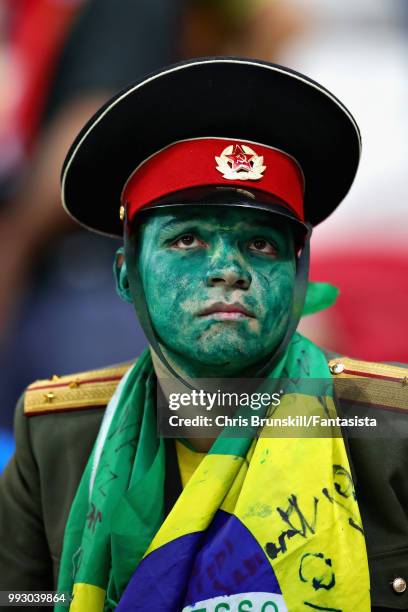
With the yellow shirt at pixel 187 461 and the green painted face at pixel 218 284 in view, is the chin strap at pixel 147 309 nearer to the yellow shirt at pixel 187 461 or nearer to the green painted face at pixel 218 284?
the green painted face at pixel 218 284

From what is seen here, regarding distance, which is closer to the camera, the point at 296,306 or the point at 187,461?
the point at 296,306

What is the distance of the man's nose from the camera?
2359 mm

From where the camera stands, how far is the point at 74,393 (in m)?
2.98

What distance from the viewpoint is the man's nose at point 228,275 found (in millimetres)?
2359

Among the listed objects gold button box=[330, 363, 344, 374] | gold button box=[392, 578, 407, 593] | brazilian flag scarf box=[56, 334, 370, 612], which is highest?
gold button box=[330, 363, 344, 374]

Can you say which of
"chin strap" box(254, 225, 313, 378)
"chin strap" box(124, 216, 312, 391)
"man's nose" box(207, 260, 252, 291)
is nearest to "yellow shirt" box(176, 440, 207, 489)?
"chin strap" box(124, 216, 312, 391)

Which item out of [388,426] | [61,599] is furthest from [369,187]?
[61,599]

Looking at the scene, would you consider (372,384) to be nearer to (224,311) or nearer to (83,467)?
(224,311)

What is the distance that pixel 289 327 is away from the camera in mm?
2508

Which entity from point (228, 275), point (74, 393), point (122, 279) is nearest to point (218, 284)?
point (228, 275)

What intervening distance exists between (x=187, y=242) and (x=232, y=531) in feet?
2.43

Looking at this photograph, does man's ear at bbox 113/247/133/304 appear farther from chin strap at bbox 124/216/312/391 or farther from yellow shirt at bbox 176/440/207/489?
yellow shirt at bbox 176/440/207/489

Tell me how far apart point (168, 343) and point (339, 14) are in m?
4.20

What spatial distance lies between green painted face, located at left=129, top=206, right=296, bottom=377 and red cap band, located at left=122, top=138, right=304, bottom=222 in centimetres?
7
